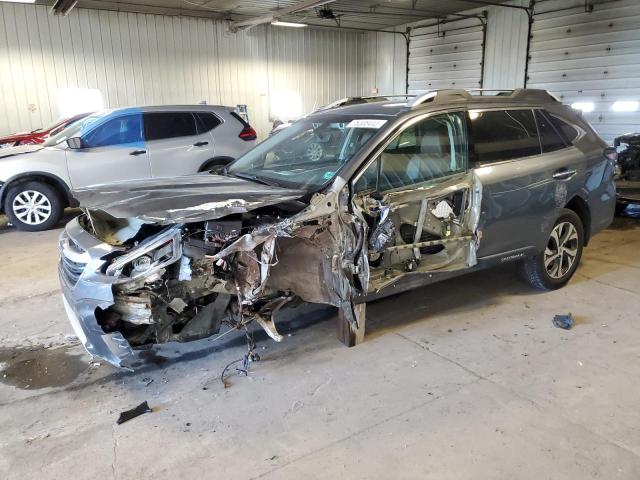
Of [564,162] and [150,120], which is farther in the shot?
[150,120]

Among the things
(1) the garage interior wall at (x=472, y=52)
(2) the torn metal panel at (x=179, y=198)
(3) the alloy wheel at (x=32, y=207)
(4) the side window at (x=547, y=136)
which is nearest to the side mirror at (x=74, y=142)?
(3) the alloy wheel at (x=32, y=207)

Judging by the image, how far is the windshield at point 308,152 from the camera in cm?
333

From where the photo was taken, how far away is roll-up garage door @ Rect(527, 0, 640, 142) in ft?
31.0

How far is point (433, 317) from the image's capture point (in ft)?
12.8

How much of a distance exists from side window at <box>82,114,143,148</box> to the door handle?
19.4ft

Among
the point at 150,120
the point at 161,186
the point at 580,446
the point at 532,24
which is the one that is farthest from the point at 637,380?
the point at 532,24

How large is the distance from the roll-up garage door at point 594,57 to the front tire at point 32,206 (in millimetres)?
10059

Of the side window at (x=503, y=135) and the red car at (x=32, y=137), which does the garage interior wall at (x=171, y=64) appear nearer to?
the red car at (x=32, y=137)

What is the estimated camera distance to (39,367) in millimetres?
3277

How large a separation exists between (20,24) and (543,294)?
1155 centimetres

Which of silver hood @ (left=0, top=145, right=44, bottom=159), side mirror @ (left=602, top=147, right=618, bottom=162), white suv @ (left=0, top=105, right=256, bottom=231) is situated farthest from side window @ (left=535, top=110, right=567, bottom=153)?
silver hood @ (left=0, top=145, right=44, bottom=159)

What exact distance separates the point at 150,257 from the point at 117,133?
536cm

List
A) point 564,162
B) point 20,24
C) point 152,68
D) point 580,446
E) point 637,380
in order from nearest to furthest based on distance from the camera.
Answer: point 580,446
point 637,380
point 564,162
point 20,24
point 152,68

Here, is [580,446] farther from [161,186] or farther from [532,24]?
[532,24]
